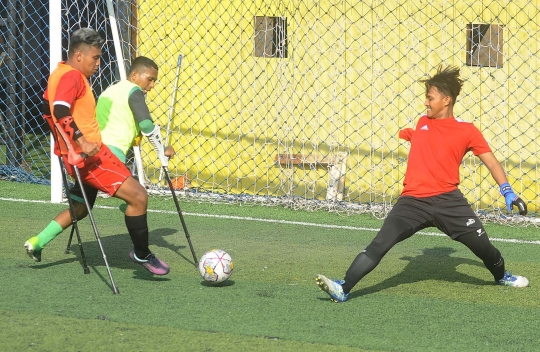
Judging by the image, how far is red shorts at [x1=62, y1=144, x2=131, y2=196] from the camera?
578cm

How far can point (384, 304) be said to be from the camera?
5305 millimetres

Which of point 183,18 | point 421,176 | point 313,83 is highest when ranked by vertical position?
point 183,18

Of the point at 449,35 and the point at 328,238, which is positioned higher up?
the point at 449,35

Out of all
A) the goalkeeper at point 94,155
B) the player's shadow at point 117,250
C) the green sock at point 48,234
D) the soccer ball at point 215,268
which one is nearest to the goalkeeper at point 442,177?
the soccer ball at point 215,268

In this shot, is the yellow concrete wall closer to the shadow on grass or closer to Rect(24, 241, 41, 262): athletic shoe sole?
the shadow on grass

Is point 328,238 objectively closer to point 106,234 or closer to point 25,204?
point 106,234

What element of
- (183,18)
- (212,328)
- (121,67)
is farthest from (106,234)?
(183,18)

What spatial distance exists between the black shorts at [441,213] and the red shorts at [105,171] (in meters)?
1.82

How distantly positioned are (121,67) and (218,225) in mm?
2464

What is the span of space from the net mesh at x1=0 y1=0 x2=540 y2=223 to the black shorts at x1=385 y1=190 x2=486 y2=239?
3.80 metres

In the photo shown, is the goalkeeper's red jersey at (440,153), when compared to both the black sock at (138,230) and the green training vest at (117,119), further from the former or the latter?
the green training vest at (117,119)

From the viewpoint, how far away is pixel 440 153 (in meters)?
5.60

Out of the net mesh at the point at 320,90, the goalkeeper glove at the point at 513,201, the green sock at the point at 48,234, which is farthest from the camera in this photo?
the net mesh at the point at 320,90

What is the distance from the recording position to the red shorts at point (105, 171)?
578 centimetres
